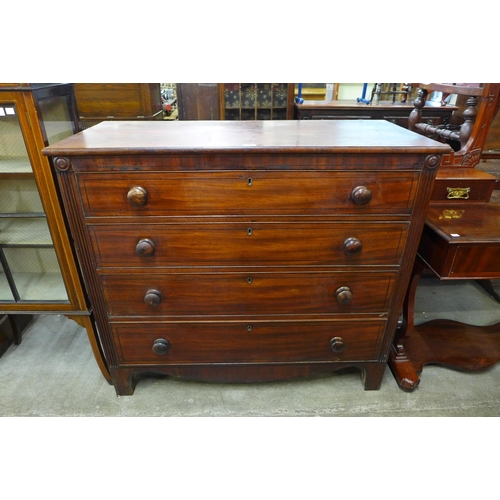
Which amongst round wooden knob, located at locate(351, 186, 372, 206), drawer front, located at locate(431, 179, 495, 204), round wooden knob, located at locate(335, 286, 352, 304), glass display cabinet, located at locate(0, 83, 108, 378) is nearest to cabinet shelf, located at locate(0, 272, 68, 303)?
glass display cabinet, located at locate(0, 83, 108, 378)

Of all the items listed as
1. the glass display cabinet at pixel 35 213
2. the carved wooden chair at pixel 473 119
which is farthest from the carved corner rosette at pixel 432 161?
the glass display cabinet at pixel 35 213

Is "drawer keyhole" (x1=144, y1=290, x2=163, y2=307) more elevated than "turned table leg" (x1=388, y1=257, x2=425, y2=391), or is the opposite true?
"drawer keyhole" (x1=144, y1=290, x2=163, y2=307)

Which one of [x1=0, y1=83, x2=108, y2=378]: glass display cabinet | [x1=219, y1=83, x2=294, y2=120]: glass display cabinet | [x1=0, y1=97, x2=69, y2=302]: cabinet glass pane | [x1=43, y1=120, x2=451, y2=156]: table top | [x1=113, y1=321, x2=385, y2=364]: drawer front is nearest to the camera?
[x1=43, y1=120, x2=451, y2=156]: table top

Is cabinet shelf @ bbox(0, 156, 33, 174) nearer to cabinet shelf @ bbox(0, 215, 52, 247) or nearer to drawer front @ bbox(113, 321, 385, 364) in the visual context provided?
cabinet shelf @ bbox(0, 215, 52, 247)

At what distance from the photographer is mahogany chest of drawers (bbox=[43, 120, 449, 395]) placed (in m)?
1.15

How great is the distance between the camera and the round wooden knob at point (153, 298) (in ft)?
4.45

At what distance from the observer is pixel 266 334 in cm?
150

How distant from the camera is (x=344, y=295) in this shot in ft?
4.49

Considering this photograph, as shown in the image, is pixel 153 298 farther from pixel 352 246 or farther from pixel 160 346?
pixel 352 246

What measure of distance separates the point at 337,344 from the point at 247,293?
46cm

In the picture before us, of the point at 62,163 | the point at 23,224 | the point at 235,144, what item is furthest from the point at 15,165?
the point at 235,144

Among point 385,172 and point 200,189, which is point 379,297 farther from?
point 200,189

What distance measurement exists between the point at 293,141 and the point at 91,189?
0.71 metres
